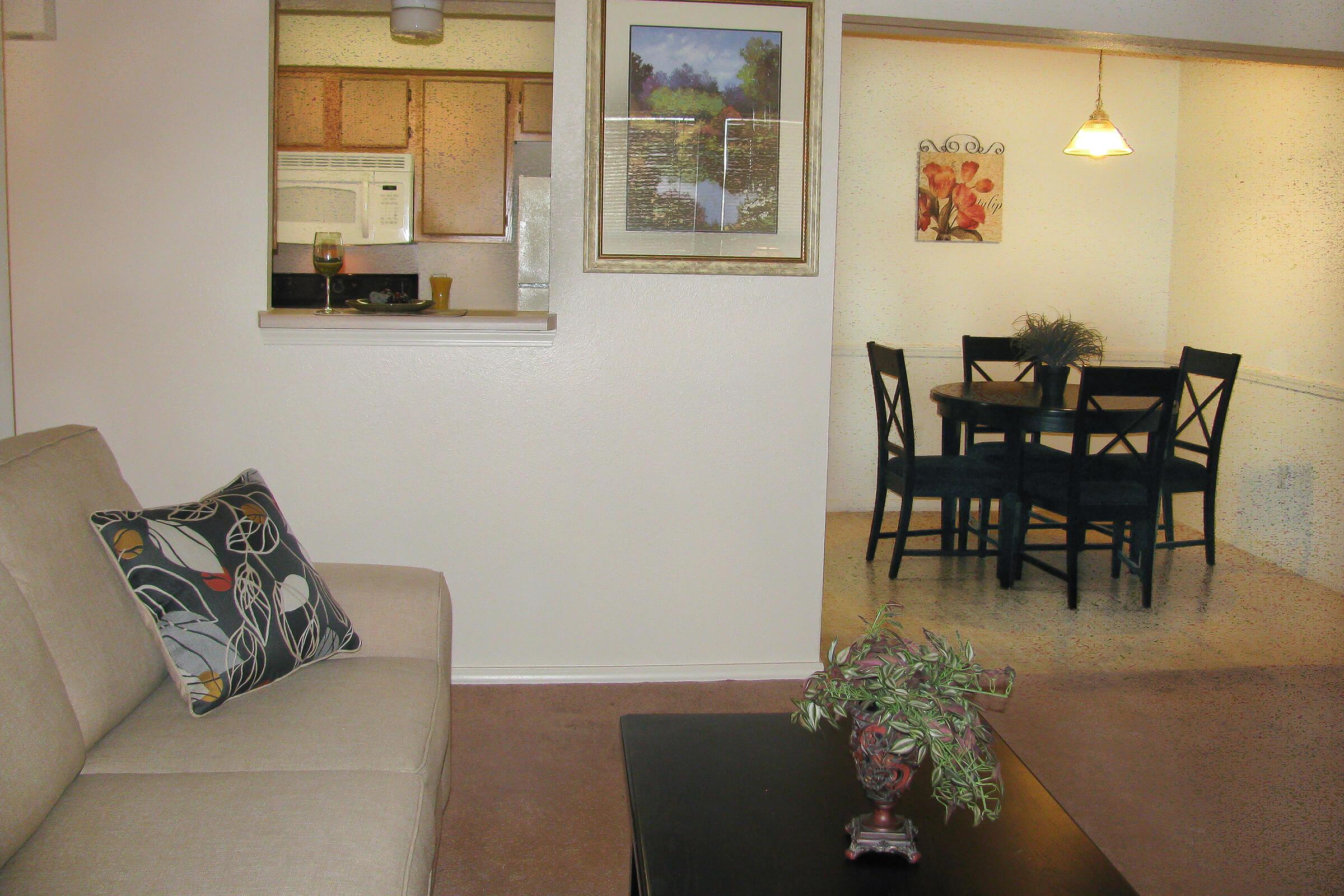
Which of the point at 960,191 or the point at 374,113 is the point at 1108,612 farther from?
the point at 374,113

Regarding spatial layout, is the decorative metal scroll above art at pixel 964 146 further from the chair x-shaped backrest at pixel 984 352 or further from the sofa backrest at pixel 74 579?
the sofa backrest at pixel 74 579

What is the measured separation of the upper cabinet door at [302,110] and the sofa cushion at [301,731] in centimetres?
390

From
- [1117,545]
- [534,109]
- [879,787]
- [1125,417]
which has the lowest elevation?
[1117,545]

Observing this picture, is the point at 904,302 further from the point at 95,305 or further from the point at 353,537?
the point at 95,305

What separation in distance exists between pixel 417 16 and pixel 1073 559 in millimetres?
2906

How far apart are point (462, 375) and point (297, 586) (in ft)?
3.55

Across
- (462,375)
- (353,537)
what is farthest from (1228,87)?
(353,537)

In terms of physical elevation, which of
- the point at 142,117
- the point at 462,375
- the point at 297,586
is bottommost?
the point at 297,586

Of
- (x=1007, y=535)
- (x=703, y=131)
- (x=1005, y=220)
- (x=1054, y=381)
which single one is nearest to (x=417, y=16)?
(x=703, y=131)

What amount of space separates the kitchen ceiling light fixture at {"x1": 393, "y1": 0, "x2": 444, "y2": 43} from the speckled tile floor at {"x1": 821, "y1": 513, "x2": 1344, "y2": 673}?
2185 millimetres

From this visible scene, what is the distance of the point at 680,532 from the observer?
3.21 m

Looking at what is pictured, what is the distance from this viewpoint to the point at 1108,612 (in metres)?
4.11

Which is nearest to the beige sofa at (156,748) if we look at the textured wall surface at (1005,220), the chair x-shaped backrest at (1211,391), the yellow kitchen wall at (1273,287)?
the chair x-shaped backrest at (1211,391)

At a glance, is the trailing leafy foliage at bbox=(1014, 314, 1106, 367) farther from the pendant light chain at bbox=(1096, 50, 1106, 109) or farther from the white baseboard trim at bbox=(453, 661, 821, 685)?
the white baseboard trim at bbox=(453, 661, 821, 685)
